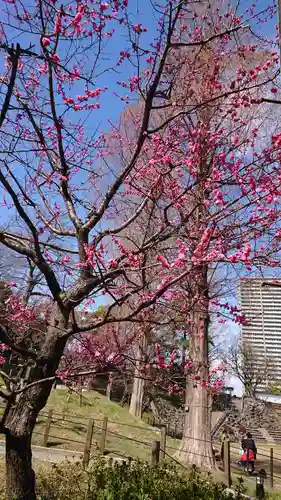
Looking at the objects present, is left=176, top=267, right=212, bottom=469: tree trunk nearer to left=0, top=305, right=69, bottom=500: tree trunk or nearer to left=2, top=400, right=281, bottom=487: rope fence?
left=2, top=400, right=281, bottom=487: rope fence

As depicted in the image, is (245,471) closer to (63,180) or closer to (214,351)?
(63,180)

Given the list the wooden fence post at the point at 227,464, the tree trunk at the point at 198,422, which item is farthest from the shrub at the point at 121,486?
the wooden fence post at the point at 227,464

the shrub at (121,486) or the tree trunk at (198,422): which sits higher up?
the tree trunk at (198,422)

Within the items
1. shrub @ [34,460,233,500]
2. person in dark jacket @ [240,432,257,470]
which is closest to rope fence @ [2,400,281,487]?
person in dark jacket @ [240,432,257,470]

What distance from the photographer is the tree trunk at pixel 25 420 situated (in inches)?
138

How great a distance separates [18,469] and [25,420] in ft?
1.62

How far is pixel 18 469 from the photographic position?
3551 mm

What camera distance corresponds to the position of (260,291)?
6297 mm

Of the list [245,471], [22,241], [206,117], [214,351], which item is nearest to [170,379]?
[22,241]

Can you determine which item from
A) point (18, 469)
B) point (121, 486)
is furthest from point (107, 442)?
point (18, 469)

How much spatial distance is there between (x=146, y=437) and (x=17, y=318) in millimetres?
9965

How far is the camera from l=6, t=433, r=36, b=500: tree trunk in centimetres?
349

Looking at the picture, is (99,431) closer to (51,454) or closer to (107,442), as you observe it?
(107,442)

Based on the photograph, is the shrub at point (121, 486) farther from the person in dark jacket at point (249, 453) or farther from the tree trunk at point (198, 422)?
the person in dark jacket at point (249, 453)
